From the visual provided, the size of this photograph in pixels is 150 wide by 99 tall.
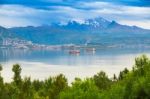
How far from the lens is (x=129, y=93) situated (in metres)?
33.5

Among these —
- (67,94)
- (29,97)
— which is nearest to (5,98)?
(29,97)

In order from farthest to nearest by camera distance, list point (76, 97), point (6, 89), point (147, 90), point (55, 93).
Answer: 1. point (6, 89)
2. point (55, 93)
3. point (76, 97)
4. point (147, 90)

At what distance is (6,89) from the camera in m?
60.1

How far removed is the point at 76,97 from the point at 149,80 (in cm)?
938

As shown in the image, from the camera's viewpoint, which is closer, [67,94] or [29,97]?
[67,94]

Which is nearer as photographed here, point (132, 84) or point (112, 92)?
point (132, 84)

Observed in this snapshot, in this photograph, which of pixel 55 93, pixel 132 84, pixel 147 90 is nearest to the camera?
pixel 147 90

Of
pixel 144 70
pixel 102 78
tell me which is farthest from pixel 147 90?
pixel 102 78

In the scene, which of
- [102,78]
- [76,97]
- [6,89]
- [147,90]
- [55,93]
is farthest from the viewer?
[102,78]

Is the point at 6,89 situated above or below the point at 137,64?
below

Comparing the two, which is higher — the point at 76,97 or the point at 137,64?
the point at 137,64

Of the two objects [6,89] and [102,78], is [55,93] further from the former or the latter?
[102,78]

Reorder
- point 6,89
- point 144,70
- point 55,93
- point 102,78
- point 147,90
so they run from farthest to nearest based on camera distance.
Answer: point 102,78, point 6,89, point 55,93, point 144,70, point 147,90

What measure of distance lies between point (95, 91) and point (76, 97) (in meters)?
2.01
